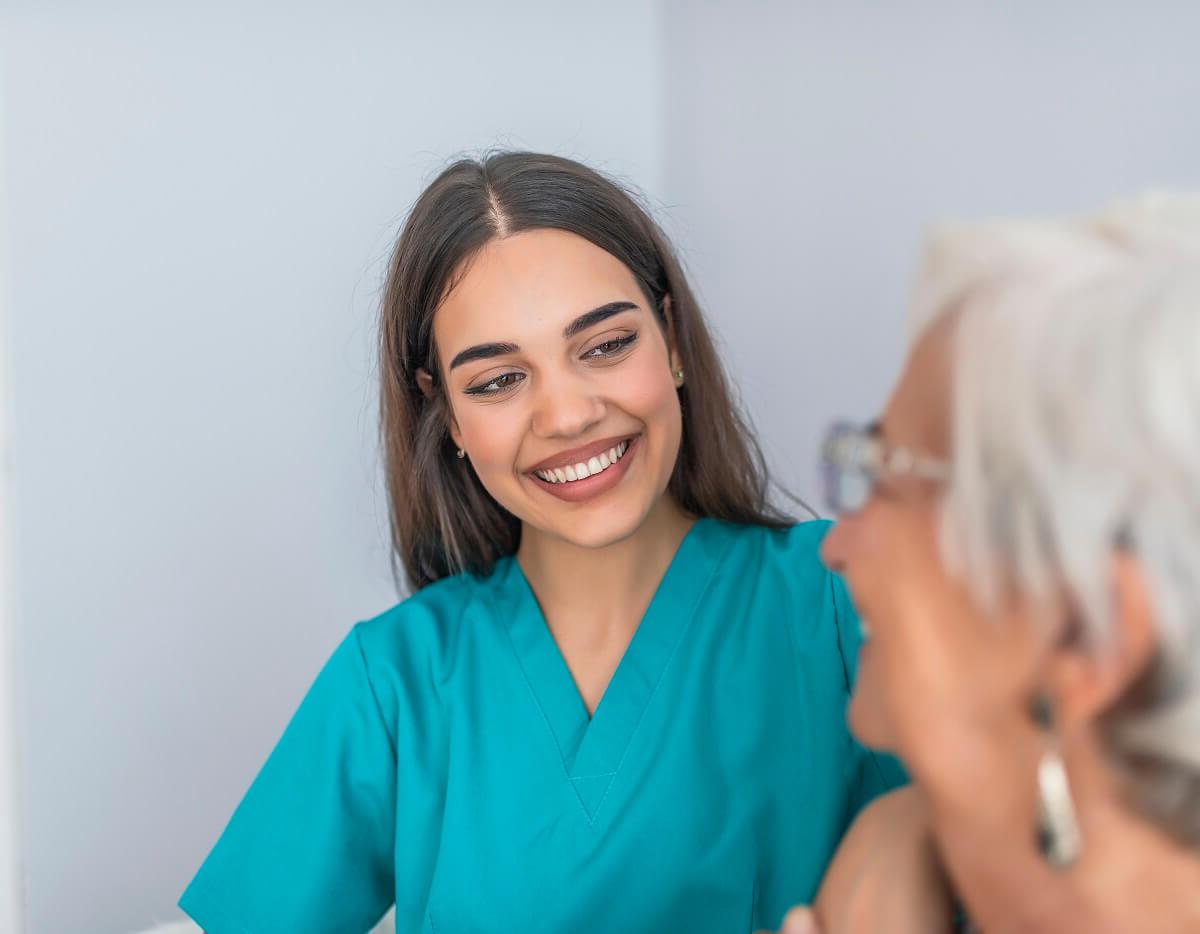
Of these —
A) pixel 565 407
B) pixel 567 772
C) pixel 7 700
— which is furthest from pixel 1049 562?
pixel 7 700

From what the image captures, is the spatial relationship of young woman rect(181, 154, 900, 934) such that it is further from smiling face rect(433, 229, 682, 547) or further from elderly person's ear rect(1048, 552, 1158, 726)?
elderly person's ear rect(1048, 552, 1158, 726)

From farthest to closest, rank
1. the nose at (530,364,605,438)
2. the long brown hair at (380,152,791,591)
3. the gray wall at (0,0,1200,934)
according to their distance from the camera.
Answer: the gray wall at (0,0,1200,934), the long brown hair at (380,152,791,591), the nose at (530,364,605,438)

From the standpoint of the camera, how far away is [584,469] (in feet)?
4.07

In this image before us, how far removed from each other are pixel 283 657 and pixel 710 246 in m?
0.94

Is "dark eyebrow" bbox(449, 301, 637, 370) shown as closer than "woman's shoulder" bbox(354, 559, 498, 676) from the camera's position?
Yes

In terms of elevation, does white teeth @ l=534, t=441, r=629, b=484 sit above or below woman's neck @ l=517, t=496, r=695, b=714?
above

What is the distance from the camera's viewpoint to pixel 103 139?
5.58 ft

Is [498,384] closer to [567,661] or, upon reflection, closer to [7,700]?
[567,661]

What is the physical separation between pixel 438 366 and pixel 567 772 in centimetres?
44

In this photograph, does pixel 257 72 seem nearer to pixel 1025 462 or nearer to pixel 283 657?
pixel 283 657

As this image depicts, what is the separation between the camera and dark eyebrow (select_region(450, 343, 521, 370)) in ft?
3.96

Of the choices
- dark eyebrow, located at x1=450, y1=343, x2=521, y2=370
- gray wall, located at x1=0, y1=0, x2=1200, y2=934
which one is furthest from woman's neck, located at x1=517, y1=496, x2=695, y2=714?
gray wall, located at x1=0, y1=0, x2=1200, y2=934

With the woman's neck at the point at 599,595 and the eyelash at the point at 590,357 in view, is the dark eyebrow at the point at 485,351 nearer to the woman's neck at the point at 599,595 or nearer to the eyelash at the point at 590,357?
the eyelash at the point at 590,357

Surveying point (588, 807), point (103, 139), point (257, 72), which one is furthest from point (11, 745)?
point (257, 72)
